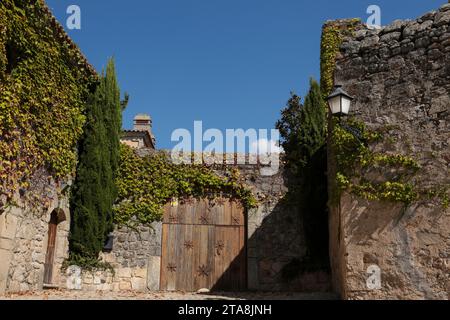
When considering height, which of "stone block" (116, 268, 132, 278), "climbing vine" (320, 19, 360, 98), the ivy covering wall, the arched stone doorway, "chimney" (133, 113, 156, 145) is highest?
"chimney" (133, 113, 156, 145)

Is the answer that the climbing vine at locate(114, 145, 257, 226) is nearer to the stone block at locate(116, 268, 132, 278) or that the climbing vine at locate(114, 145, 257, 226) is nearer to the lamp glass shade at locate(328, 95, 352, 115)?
the stone block at locate(116, 268, 132, 278)

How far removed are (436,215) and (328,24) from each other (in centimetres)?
544

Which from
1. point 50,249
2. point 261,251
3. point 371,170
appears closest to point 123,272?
point 50,249

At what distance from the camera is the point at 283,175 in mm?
10812

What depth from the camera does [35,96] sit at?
26.4 ft

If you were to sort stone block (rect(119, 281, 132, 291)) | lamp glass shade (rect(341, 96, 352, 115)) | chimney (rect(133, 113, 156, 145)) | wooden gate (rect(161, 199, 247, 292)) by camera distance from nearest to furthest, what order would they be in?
lamp glass shade (rect(341, 96, 352, 115)), stone block (rect(119, 281, 132, 291)), wooden gate (rect(161, 199, 247, 292)), chimney (rect(133, 113, 156, 145))

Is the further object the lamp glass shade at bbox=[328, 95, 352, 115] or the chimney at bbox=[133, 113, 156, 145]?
the chimney at bbox=[133, 113, 156, 145]

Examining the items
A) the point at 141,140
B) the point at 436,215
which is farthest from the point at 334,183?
the point at 141,140

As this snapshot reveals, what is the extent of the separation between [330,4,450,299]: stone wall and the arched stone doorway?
541 cm

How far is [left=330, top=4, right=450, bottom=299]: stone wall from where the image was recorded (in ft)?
18.2

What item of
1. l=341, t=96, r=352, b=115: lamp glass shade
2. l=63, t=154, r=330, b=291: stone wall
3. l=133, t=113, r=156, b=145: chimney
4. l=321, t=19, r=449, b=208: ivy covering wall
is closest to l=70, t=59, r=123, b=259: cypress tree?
l=63, t=154, r=330, b=291: stone wall

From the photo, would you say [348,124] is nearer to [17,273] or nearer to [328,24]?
[328,24]

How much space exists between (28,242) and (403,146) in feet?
19.6

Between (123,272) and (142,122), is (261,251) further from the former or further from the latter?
(142,122)
